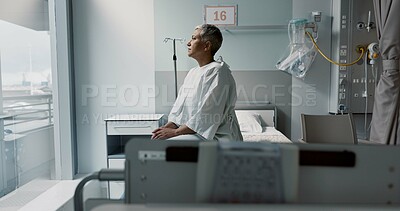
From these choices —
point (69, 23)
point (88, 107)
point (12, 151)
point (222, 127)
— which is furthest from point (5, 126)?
point (222, 127)

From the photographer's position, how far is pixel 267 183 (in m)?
0.71

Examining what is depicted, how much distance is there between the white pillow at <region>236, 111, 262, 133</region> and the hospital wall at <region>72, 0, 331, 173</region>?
0.30 meters

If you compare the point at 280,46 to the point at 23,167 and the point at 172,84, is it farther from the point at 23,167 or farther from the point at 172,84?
the point at 23,167

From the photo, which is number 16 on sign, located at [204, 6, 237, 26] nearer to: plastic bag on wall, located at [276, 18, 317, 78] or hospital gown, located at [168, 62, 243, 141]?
plastic bag on wall, located at [276, 18, 317, 78]

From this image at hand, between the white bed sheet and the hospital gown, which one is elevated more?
the hospital gown

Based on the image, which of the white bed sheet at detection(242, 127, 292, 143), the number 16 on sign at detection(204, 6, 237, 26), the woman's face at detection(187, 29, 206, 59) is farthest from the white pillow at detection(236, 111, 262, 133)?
the woman's face at detection(187, 29, 206, 59)

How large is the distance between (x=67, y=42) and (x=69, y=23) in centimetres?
25

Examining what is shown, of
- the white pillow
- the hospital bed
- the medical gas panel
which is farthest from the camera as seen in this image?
the medical gas panel

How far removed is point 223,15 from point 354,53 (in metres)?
1.61

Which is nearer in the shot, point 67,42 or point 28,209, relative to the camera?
point 28,209

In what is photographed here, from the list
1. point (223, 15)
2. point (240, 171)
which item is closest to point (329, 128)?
point (223, 15)

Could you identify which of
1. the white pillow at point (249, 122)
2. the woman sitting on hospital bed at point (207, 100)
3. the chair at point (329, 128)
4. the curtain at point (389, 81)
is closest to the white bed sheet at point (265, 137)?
the white pillow at point (249, 122)

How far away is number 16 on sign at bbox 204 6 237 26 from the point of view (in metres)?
3.73

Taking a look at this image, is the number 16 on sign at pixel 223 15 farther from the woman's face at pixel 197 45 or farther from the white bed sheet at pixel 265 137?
the woman's face at pixel 197 45
